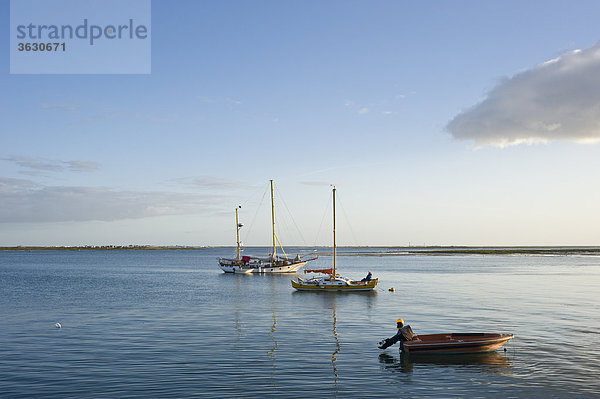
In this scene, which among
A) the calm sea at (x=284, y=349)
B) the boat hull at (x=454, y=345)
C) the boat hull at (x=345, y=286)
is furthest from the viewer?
the boat hull at (x=345, y=286)

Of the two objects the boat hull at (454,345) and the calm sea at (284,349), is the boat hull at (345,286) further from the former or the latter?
the boat hull at (454,345)

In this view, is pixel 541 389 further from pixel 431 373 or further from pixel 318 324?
pixel 318 324

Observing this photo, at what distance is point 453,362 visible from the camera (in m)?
29.1

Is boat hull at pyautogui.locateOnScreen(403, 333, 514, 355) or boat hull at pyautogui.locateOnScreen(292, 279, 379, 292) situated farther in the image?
boat hull at pyautogui.locateOnScreen(292, 279, 379, 292)

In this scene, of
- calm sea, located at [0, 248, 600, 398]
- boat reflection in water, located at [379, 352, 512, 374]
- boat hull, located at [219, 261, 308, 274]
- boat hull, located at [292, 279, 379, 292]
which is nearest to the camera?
calm sea, located at [0, 248, 600, 398]

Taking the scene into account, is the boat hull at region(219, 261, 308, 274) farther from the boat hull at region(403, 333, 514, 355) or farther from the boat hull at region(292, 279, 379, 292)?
the boat hull at region(403, 333, 514, 355)

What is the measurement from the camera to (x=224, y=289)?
3046 inches

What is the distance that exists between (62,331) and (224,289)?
3985 centimetres

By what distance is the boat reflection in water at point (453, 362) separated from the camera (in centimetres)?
2758

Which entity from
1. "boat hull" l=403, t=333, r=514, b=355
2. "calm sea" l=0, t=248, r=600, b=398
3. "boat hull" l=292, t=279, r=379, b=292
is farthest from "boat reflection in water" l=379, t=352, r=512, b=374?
"boat hull" l=292, t=279, r=379, b=292

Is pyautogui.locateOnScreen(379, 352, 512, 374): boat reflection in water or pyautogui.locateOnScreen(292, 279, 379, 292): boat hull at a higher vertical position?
pyautogui.locateOnScreen(379, 352, 512, 374): boat reflection in water

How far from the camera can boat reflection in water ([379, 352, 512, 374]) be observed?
27.6m

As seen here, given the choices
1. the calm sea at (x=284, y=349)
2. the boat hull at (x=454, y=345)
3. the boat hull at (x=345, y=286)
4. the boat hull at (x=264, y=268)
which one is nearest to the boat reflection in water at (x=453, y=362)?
the calm sea at (x=284, y=349)

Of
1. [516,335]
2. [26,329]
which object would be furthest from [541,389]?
[26,329]
